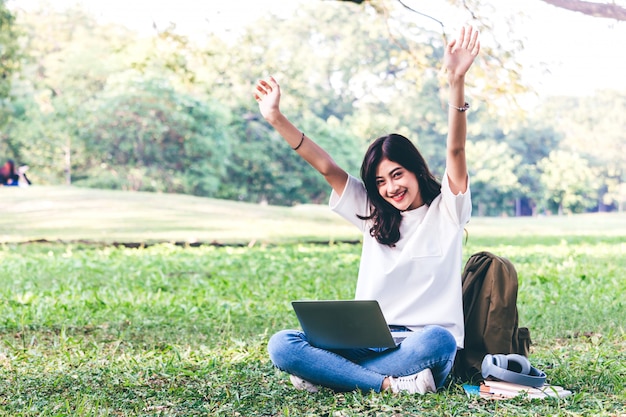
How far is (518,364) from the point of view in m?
3.37

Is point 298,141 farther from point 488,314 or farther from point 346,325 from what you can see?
point 488,314

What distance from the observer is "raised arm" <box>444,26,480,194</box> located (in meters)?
3.24

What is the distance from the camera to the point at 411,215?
3621 mm

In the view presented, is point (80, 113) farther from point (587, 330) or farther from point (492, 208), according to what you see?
point (587, 330)

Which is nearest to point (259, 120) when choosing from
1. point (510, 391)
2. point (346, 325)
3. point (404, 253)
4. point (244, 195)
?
point (244, 195)

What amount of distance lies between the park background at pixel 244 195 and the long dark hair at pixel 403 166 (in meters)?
0.68

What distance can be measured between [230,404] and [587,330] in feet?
9.39

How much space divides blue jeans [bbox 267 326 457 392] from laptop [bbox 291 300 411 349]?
5 centimetres

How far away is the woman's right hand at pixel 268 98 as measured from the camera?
3637 mm

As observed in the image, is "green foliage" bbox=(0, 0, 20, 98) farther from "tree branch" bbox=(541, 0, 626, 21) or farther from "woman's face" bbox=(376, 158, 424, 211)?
"woman's face" bbox=(376, 158, 424, 211)

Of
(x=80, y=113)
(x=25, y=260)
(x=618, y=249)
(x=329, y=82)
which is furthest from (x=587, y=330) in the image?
(x=329, y=82)

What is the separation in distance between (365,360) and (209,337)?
1891mm

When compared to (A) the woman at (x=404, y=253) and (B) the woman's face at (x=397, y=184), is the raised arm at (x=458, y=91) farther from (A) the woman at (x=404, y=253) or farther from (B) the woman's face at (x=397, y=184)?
(B) the woman's face at (x=397, y=184)

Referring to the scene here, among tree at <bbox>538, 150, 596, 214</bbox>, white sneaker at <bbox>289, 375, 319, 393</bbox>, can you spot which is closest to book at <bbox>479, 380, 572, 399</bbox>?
white sneaker at <bbox>289, 375, 319, 393</bbox>
